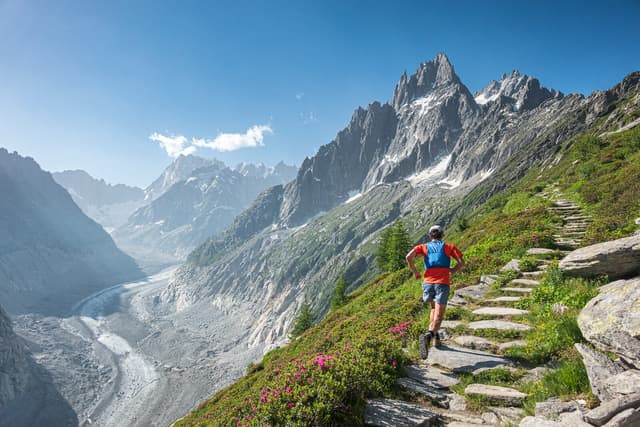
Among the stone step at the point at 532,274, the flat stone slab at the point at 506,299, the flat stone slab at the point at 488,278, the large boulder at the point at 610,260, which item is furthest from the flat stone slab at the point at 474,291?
the large boulder at the point at 610,260

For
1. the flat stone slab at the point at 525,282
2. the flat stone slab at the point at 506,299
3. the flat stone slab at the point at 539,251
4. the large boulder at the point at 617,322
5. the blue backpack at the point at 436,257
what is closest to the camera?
the large boulder at the point at 617,322

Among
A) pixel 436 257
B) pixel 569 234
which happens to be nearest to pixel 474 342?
pixel 436 257

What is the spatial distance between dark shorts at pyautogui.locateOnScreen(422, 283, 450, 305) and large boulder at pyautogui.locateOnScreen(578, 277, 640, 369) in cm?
310

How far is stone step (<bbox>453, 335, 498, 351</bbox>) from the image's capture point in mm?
8258

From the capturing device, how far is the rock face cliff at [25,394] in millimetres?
81938

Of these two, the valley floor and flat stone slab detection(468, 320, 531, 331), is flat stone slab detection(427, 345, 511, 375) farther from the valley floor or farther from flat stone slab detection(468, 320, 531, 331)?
the valley floor

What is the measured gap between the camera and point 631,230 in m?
12.9

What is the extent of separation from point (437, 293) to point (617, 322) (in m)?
4.07

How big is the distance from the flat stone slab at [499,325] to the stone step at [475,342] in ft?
2.12

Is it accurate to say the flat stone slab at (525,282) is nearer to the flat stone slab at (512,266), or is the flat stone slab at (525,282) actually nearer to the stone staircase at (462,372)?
the stone staircase at (462,372)

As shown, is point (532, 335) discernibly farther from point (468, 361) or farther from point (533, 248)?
point (533, 248)

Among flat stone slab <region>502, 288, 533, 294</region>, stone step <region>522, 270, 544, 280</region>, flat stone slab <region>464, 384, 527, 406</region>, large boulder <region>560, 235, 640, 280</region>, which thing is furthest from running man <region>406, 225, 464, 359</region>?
stone step <region>522, 270, 544, 280</region>

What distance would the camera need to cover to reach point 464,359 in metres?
7.71

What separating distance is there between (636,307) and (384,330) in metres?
8.23
